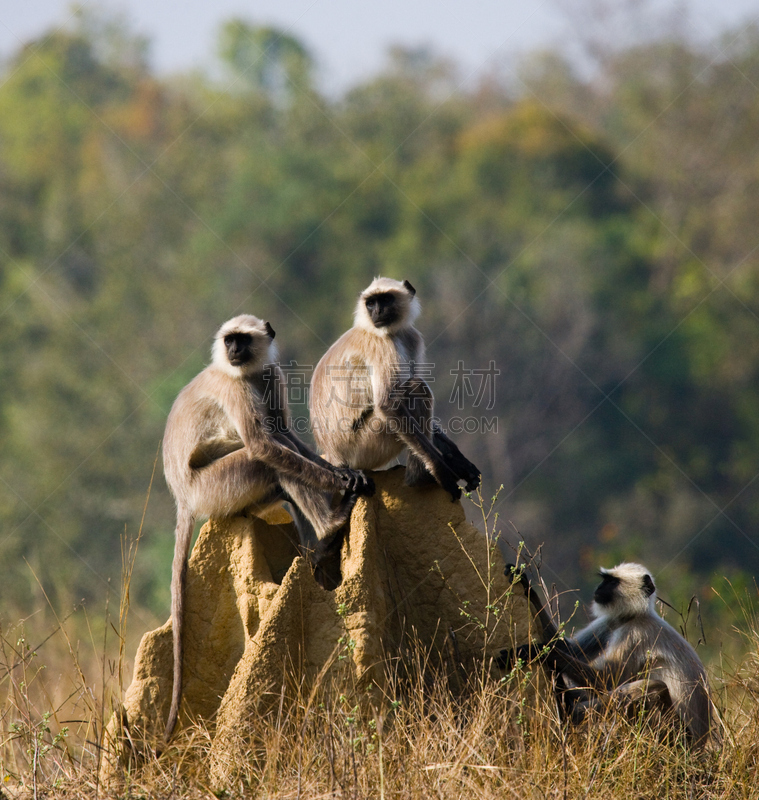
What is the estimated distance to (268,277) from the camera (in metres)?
32.5

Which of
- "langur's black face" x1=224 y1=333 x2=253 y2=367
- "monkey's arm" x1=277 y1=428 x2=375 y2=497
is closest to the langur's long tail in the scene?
"monkey's arm" x1=277 y1=428 x2=375 y2=497

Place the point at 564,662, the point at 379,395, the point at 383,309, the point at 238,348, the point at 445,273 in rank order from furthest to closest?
the point at 445,273, the point at 383,309, the point at 379,395, the point at 238,348, the point at 564,662

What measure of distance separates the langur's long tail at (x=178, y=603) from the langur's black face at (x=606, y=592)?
2.18 meters

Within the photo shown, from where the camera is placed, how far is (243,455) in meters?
5.54

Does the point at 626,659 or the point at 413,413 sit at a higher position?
the point at 413,413

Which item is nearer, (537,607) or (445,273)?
(537,607)

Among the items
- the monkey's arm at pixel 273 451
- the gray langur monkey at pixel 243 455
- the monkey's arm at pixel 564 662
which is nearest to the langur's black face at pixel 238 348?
the gray langur monkey at pixel 243 455

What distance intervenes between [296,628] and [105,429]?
992 inches

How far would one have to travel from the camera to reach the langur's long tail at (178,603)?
4.84 metres

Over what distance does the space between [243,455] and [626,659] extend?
228cm

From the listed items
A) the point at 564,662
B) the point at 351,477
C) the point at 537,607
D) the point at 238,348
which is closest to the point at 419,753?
→ the point at 564,662

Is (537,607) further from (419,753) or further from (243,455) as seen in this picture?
(243,455)

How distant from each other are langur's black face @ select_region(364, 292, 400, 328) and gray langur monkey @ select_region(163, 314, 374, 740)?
0.65 m

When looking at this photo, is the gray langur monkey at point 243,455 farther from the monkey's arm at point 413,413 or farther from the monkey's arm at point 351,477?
the monkey's arm at point 413,413
